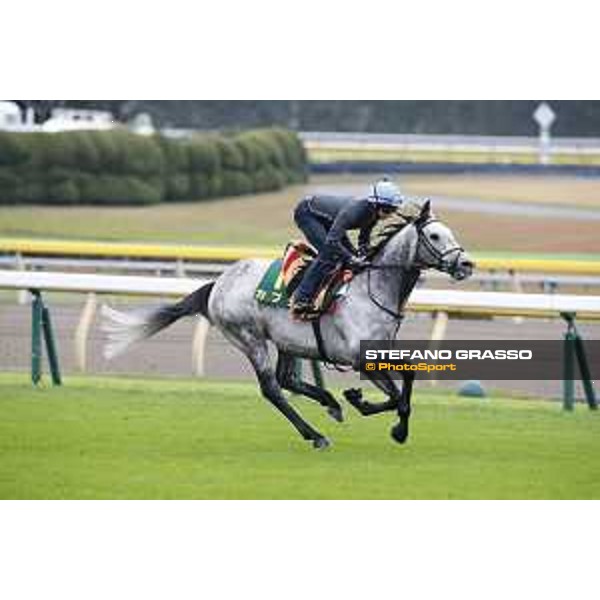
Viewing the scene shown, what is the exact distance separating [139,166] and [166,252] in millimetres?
641

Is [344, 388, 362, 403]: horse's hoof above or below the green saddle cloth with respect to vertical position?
below

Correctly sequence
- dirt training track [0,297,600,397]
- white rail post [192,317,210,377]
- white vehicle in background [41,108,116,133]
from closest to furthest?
white vehicle in background [41,108,116,133]
dirt training track [0,297,600,397]
white rail post [192,317,210,377]

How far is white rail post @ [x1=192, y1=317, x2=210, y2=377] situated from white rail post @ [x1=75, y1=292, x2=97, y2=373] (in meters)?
0.68

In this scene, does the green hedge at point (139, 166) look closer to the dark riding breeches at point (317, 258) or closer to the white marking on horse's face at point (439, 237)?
the dark riding breeches at point (317, 258)

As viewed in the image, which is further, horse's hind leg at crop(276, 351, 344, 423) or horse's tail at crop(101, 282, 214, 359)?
horse's tail at crop(101, 282, 214, 359)

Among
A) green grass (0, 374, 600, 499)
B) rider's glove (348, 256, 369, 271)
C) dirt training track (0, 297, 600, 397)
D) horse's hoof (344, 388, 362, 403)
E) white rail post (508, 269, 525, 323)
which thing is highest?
rider's glove (348, 256, 369, 271)

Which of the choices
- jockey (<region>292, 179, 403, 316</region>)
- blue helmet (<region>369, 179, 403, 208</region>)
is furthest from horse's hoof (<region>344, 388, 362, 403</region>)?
blue helmet (<region>369, 179, 403, 208</region>)

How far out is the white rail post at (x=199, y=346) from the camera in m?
13.6

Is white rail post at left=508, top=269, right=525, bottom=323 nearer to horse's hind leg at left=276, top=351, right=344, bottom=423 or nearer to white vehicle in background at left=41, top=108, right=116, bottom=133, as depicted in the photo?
horse's hind leg at left=276, top=351, right=344, bottom=423

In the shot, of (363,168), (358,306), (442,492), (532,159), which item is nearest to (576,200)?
(532,159)

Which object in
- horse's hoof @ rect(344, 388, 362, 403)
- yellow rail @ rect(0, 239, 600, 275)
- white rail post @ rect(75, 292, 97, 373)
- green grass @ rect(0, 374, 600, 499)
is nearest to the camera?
green grass @ rect(0, 374, 600, 499)

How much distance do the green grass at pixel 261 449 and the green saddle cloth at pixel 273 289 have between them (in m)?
0.74

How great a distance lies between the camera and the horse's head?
34.6 feet
